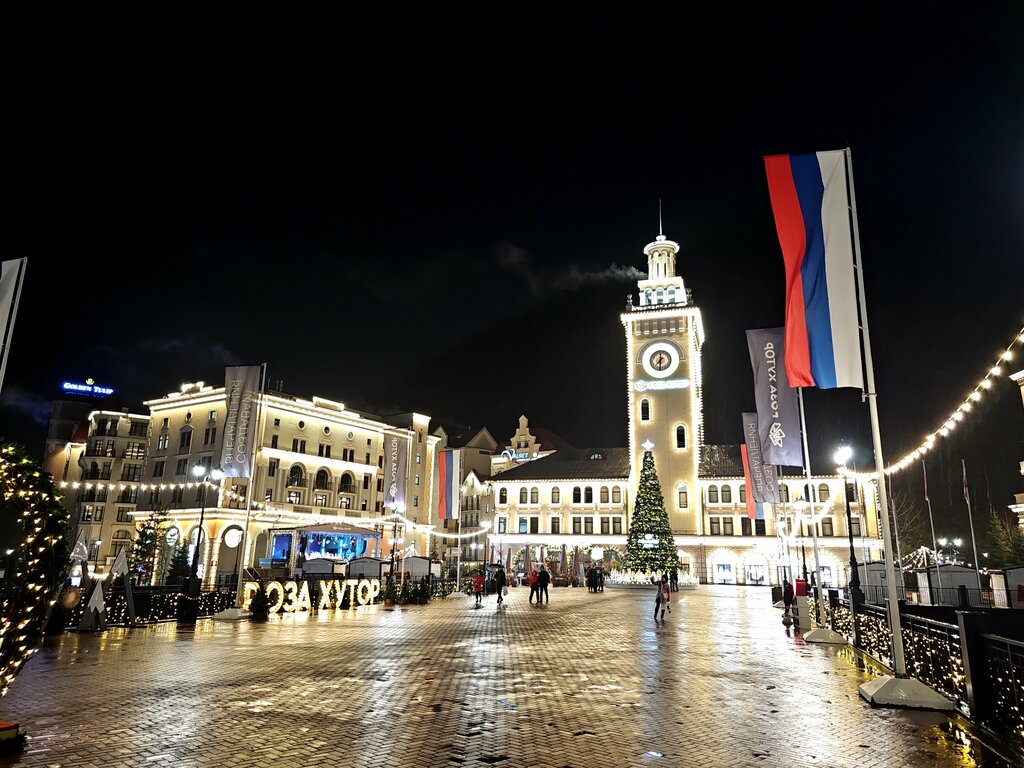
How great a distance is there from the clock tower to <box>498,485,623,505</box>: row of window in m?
2.69

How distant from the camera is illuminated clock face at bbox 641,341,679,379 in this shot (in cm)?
Answer: 6600

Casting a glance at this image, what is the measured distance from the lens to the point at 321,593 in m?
27.2

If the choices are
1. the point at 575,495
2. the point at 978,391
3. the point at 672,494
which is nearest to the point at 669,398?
the point at 672,494

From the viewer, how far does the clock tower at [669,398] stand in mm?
63156

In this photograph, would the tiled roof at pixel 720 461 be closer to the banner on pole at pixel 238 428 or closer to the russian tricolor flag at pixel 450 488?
the russian tricolor flag at pixel 450 488

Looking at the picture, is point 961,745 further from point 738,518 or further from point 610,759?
point 738,518

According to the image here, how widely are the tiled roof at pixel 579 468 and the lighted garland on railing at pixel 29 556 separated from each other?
60.1 meters

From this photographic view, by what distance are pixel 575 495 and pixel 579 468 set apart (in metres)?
3.27

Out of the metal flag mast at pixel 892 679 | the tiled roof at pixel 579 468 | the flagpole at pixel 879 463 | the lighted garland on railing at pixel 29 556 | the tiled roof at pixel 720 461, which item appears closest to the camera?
the lighted garland on railing at pixel 29 556

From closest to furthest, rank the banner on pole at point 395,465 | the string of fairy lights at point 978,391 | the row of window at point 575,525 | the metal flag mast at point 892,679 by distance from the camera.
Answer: the metal flag mast at point 892,679 → the string of fairy lights at point 978,391 → the banner on pole at point 395,465 → the row of window at point 575,525

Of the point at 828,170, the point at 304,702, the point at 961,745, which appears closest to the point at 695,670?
the point at 961,745

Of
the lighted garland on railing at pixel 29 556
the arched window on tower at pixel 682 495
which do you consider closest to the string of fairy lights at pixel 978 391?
the lighted garland on railing at pixel 29 556

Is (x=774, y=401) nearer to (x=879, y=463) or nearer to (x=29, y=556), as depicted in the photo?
(x=879, y=463)

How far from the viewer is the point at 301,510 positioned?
2422 inches
